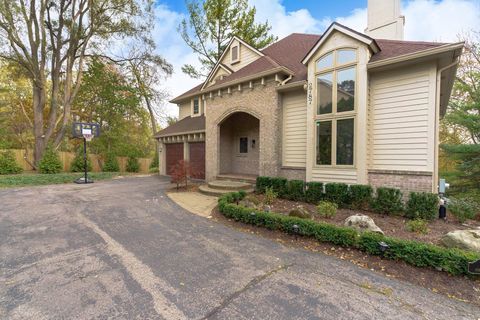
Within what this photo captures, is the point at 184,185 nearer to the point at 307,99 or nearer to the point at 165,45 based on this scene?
the point at 307,99

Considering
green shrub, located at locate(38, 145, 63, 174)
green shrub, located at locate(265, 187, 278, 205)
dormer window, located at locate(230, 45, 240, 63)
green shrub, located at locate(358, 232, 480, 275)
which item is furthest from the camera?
green shrub, located at locate(38, 145, 63, 174)

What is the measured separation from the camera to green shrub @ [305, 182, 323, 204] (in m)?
6.89

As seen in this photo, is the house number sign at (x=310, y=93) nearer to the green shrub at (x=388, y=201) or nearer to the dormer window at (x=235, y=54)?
the green shrub at (x=388, y=201)

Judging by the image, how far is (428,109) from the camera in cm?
574

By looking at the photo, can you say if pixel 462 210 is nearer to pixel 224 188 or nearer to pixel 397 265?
pixel 397 265

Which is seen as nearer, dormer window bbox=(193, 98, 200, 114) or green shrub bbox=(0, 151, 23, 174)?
green shrub bbox=(0, 151, 23, 174)

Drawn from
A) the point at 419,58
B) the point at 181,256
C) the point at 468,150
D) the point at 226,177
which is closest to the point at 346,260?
the point at 181,256

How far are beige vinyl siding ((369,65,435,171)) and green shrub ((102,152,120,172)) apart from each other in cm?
1898

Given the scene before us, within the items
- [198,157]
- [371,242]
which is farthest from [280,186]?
[198,157]

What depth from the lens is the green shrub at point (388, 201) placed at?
583cm

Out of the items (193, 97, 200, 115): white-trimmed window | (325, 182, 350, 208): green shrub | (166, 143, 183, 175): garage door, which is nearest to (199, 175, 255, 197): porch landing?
(325, 182, 350, 208): green shrub

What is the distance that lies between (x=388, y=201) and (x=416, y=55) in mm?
4067

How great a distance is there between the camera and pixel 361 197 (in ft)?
20.6

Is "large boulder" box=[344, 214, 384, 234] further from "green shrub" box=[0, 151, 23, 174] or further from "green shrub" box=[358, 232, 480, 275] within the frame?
"green shrub" box=[0, 151, 23, 174]
